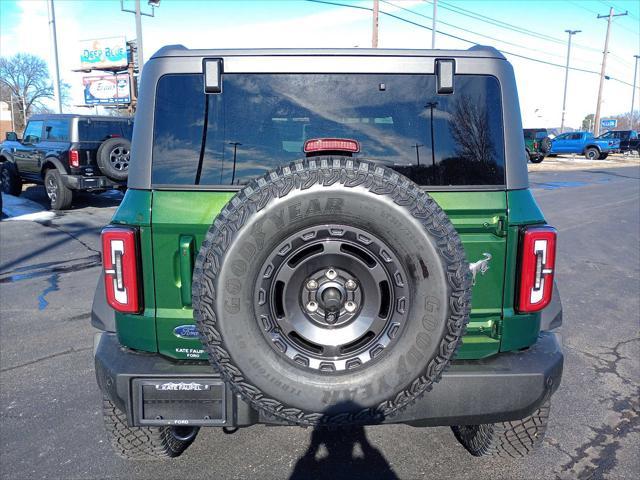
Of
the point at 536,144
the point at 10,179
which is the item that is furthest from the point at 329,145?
the point at 536,144

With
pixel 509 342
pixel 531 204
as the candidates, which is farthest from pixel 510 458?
pixel 531 204

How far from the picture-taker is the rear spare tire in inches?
405

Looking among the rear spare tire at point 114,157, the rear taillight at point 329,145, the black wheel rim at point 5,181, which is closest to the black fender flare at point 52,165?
the rear spare tire at point 114,157

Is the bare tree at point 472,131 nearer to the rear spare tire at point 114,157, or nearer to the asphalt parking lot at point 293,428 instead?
the asphalt parking lot at point 293,428

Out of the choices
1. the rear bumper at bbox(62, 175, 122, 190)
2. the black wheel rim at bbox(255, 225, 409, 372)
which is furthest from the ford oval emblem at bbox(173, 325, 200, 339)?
the rear bumper at bbox(62, 175, 122, 190)

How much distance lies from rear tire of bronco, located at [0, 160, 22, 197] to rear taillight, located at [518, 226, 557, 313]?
46.2ft

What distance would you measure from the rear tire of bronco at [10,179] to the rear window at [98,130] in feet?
10.9

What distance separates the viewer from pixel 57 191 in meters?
11.5

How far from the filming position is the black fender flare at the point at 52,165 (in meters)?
11.4

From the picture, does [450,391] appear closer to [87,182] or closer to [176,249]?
[176,249]

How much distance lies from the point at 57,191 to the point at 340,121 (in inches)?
428

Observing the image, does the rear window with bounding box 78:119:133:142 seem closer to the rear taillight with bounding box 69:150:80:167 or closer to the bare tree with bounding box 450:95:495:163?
the rear taillight with bounding box 69:150:80:167

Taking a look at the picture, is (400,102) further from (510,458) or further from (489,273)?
(510,458)

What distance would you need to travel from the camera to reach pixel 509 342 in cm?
237
